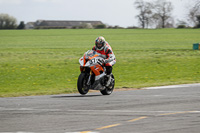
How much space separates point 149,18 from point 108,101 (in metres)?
163

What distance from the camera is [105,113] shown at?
912 cm

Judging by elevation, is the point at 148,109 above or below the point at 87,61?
below

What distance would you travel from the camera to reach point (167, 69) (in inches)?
883

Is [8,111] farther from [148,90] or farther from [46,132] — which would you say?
[148,90]

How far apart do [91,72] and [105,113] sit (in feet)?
10.6

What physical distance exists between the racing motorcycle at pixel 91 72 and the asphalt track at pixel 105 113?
32 cm

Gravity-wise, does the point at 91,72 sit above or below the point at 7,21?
below

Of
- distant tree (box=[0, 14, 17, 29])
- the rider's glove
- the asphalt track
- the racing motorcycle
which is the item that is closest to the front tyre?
the racing motorcycle

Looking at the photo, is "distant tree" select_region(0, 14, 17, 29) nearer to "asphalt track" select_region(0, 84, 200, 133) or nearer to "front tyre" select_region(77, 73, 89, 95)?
"front tyre" select_region(77, 73, 89, 95)

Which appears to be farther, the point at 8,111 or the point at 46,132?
the point at 8,111

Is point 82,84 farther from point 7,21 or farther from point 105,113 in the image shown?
point 7,21

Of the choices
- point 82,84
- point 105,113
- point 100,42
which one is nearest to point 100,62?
point 100,42

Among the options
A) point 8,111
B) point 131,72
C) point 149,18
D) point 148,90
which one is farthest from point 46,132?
point 149,18

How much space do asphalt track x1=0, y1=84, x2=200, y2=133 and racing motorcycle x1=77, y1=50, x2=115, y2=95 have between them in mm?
318
